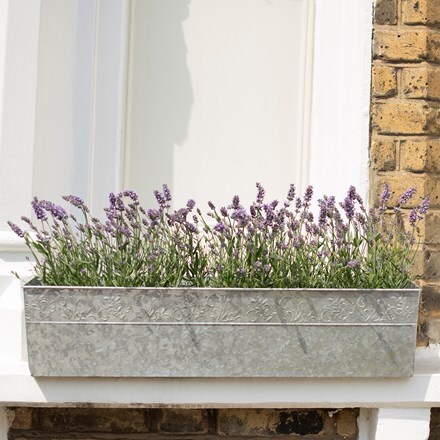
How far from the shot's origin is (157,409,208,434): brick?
2.78 meters

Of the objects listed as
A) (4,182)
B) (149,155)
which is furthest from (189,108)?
(4,182)

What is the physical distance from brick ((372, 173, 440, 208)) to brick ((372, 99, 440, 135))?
154mm

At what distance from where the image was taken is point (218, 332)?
2492mm

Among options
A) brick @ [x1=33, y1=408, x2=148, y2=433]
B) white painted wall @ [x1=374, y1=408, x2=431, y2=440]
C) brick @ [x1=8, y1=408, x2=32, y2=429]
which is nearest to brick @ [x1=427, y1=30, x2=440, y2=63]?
white painted wall @ [x1=374, y1=408, x2=431, y2=440]

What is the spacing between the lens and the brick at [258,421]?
9.11 feet

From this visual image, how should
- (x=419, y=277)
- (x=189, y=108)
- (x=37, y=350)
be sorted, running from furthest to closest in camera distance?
(x=189, y=108) → (x=419, y=277) → (x=37, y=350)

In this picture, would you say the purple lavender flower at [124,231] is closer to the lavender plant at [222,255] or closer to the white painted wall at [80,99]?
the lavender plant at [222,255]

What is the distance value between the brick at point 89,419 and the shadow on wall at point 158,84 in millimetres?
896

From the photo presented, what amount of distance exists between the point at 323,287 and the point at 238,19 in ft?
3.81

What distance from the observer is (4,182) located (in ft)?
9.21

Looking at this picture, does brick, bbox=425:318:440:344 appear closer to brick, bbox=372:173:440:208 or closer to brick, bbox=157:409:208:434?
brick, bbox=372:173:440:208

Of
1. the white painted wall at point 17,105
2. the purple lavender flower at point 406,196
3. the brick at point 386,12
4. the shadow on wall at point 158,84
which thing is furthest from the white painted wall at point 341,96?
the white painted wall at point 17,105

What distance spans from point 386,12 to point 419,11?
0.11 meters

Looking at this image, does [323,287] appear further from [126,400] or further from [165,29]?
[165,29]
